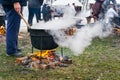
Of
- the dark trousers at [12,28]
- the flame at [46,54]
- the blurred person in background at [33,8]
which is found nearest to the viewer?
the flame at [46,54]

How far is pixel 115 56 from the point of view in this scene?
8.37 meters

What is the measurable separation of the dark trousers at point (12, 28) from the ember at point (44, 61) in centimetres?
67

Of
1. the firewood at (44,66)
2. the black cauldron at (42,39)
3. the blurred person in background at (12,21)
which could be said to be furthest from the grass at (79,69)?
the black cauldron at (42,39)

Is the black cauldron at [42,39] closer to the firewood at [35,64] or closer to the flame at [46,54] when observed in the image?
the firewood at [35,64]

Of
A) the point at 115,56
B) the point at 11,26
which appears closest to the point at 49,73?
the point at 11,26

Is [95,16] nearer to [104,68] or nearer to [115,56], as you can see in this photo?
[115,56]

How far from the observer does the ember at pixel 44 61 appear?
22.3 feet

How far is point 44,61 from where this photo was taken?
22.9 feet

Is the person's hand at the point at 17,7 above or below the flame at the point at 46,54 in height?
above

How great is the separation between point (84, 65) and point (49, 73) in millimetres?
1091

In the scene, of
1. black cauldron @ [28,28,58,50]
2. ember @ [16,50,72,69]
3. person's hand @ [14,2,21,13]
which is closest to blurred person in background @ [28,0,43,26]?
person's hand @ [14,2,21,13]

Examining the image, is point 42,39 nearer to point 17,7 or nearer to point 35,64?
point 35,64

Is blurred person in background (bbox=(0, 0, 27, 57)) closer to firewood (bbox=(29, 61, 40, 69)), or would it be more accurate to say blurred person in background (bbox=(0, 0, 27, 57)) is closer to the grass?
the grass

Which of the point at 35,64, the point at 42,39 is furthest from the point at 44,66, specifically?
the point at 42,39
